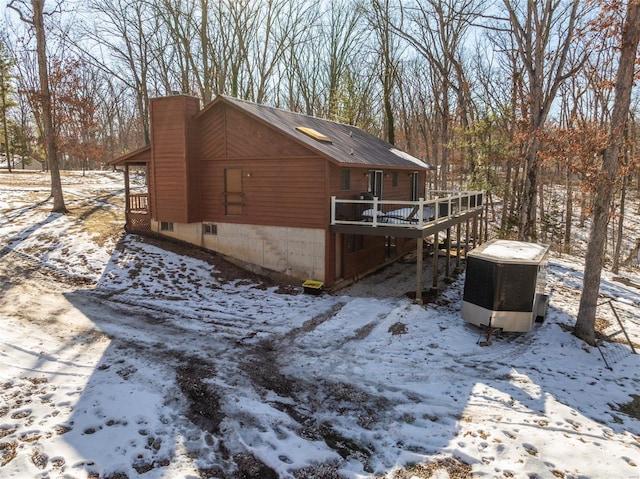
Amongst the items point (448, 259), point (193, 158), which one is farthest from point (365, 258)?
point (193, 158)

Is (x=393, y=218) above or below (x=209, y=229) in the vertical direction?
above

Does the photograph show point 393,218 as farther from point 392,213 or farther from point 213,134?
point 213,134

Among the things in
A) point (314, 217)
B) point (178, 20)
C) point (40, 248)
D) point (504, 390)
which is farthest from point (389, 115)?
point (504, 390)

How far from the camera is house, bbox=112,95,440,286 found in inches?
609

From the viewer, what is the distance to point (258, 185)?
54.2ft

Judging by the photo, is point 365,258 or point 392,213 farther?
point 365,258

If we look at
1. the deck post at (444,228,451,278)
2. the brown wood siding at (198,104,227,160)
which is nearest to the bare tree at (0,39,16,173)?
the brown wood siding at (198,104,227,160)

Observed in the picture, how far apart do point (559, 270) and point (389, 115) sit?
16342 mm

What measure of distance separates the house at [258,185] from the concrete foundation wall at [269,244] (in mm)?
38

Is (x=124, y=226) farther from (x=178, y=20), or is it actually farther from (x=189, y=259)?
(x=178, y=20)

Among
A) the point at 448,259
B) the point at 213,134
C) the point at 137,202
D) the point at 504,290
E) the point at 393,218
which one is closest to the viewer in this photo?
the point at 504,290

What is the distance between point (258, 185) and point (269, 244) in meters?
2.26

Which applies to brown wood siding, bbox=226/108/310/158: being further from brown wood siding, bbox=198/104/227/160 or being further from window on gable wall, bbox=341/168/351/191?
window on gable wall, bbox=341/168/351/191

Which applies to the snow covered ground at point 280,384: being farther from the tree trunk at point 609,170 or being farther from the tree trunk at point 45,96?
the tree trunk at point 45,96
